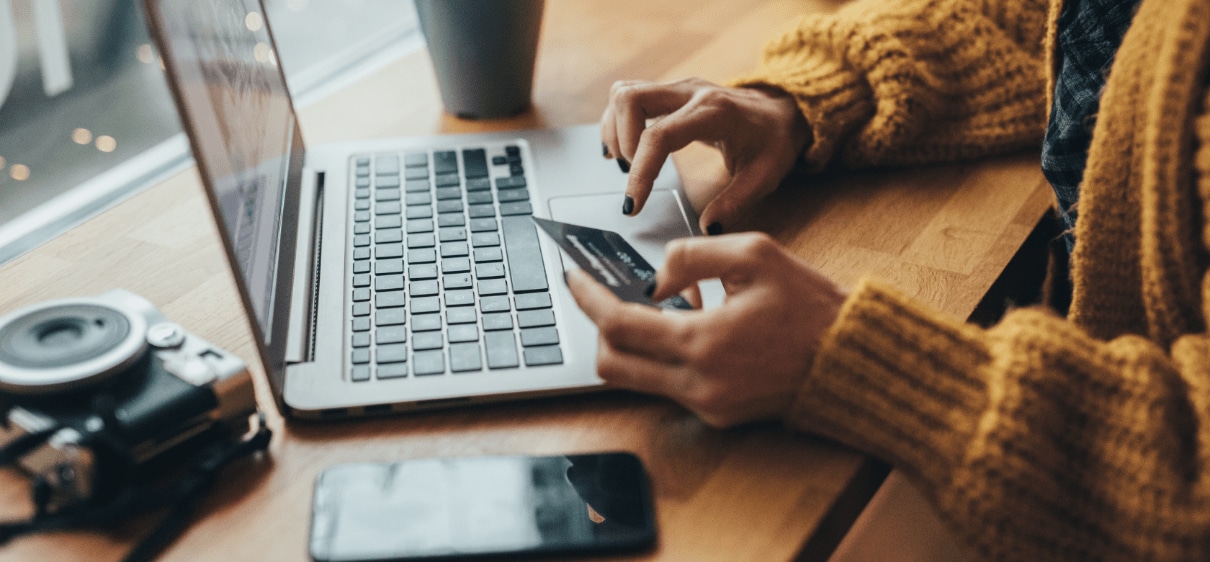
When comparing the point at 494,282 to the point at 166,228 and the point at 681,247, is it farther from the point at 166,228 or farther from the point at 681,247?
the point at 166,228

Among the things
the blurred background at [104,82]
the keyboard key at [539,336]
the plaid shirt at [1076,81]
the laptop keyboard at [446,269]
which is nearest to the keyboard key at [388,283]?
the laptop keyboard at [446,269]

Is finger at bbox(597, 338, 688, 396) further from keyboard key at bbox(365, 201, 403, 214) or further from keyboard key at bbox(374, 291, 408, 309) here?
keyboard key at bbox(365, 201, 403, 214)

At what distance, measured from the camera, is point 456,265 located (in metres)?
0.62

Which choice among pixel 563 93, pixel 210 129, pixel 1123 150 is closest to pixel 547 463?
pixel 210 129

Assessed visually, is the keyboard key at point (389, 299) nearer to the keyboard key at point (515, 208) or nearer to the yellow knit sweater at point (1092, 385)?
the keyboard key at point (515, 208)

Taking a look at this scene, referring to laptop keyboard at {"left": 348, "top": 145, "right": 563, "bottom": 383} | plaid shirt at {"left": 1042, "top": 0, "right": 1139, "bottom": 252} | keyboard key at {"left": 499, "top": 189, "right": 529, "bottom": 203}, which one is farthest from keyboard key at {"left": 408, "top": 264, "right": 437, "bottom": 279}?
plaid shirt at {"left": 1042, "top": 0, "right": 1139, "bottom": 252}

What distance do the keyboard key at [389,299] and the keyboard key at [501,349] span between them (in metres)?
0.07

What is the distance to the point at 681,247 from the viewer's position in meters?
0.50

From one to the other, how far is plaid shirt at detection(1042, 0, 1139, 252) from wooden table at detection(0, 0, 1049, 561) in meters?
0.04

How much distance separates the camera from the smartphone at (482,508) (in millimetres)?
421

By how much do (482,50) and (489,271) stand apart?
30 centimetres

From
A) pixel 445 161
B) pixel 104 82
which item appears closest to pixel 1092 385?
pixel 445 161

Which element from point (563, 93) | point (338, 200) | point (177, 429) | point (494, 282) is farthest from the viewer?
point (563, 93)

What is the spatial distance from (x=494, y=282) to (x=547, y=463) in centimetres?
17
